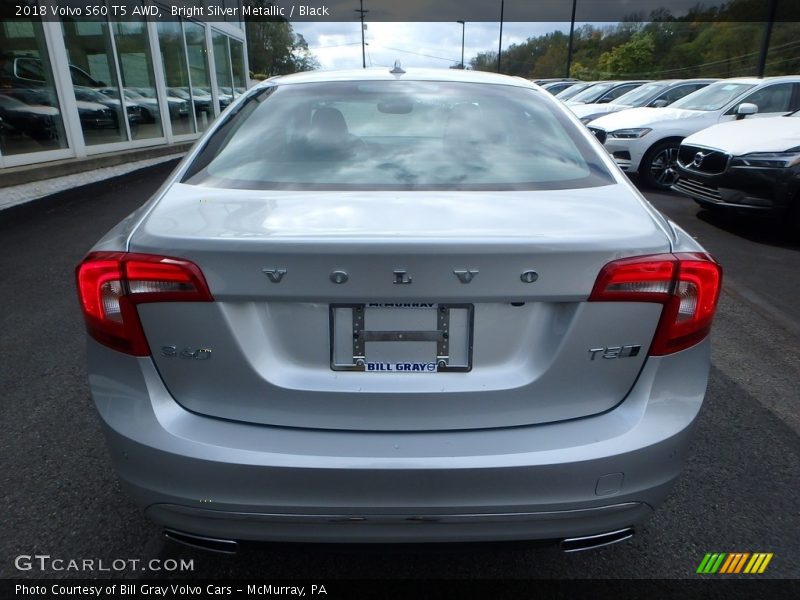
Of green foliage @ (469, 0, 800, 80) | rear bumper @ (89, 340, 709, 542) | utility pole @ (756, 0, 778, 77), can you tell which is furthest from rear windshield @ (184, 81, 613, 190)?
green foliage @ (469, 0, 800, 80)

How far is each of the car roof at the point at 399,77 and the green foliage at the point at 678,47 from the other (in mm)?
41230

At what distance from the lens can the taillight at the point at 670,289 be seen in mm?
1511

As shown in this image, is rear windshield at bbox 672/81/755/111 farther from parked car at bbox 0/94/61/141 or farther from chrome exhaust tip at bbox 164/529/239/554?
parked car at bbox 0/94/61/141

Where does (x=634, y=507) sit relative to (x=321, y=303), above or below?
below

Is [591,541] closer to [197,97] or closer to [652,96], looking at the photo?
[652,96]

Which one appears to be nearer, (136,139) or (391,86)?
(391,86)

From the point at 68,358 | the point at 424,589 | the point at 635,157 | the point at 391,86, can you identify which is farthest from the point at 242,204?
the point at 635,157

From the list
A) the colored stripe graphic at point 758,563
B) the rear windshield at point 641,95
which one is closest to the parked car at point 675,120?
the rear windshield at point 641,95

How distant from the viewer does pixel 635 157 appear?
927 centimetres

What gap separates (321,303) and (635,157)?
893 cm

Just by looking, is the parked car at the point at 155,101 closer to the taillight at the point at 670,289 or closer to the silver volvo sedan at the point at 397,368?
the silver volvo sedan at the point at 397,368

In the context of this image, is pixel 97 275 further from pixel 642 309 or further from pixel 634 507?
pixel 634 507

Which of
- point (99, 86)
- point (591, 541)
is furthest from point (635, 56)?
point (591, 541)

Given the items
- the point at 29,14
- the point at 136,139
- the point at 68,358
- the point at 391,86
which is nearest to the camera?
the point at 391,86
